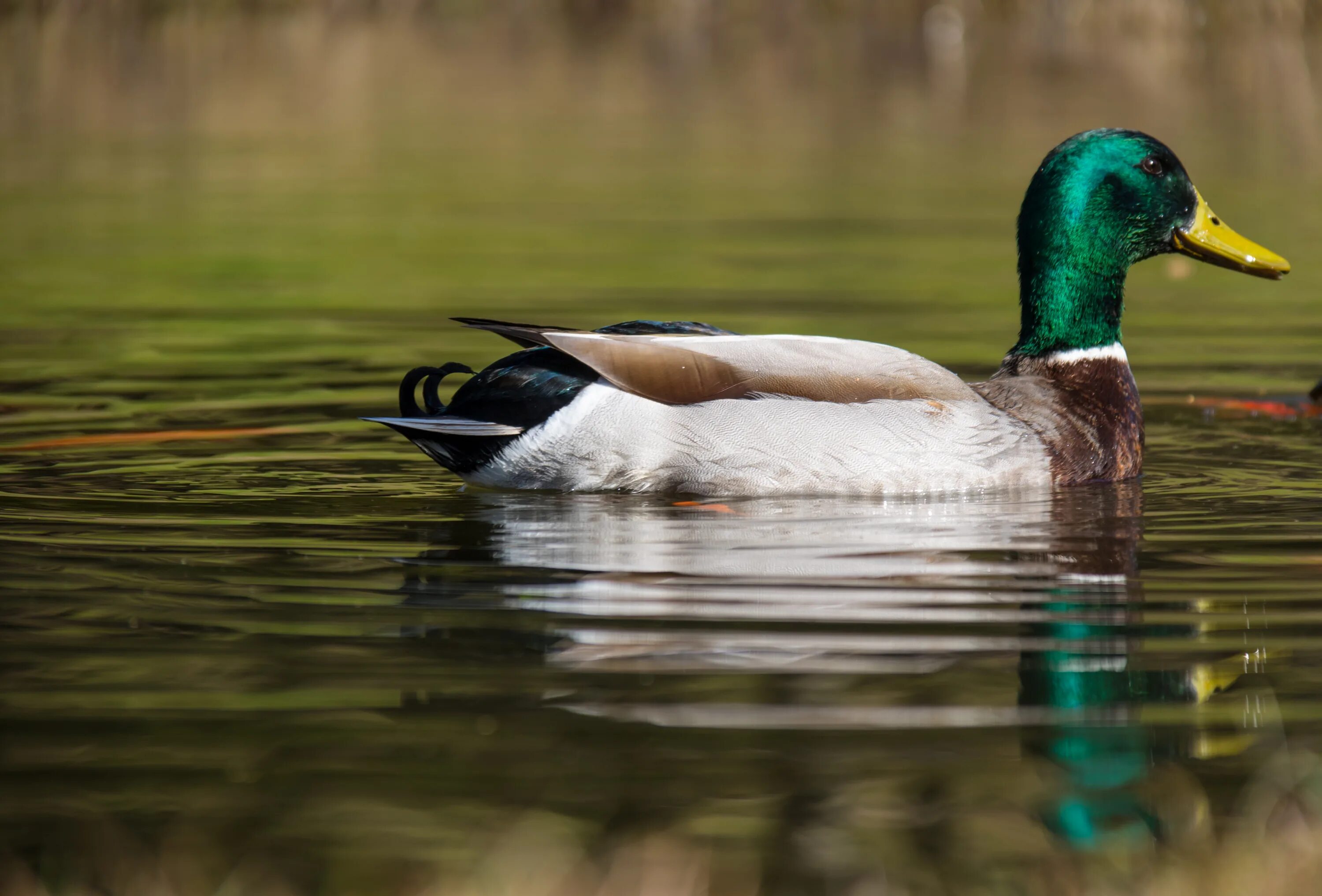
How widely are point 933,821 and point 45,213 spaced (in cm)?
1345

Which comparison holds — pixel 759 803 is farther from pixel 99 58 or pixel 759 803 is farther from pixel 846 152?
pixel 99 58

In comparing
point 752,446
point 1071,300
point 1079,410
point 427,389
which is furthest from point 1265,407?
point 427,389

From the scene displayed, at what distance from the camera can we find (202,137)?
21109mm

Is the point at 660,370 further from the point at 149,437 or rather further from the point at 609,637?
the point at 149,437

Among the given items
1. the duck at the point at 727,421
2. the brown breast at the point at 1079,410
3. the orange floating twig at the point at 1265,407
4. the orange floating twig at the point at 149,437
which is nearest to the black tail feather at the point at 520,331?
the duck at the point at 727,421

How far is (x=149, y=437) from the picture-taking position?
26.2ft

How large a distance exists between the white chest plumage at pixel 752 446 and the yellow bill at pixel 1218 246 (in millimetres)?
1479

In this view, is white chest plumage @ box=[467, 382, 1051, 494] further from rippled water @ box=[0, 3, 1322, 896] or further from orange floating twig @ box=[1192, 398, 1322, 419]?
orange floating twig @ box=[1192, 398, 1322, 419]

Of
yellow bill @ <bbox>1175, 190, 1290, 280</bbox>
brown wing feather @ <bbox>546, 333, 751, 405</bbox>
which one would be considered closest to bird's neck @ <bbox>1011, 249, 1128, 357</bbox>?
yellow bill @ <bbox>1175, 190, 1290, 280</bbox>

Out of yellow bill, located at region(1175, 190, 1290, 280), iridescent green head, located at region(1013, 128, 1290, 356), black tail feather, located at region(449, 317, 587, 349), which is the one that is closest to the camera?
black tail feather, located at region(449, 317, 587, 349)

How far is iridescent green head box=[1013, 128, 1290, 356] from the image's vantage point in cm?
745

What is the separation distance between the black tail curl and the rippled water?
13.0 inches

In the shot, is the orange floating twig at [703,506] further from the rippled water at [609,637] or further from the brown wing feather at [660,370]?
the brown wing feather at [660,370]

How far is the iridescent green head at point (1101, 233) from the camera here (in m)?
7.45
